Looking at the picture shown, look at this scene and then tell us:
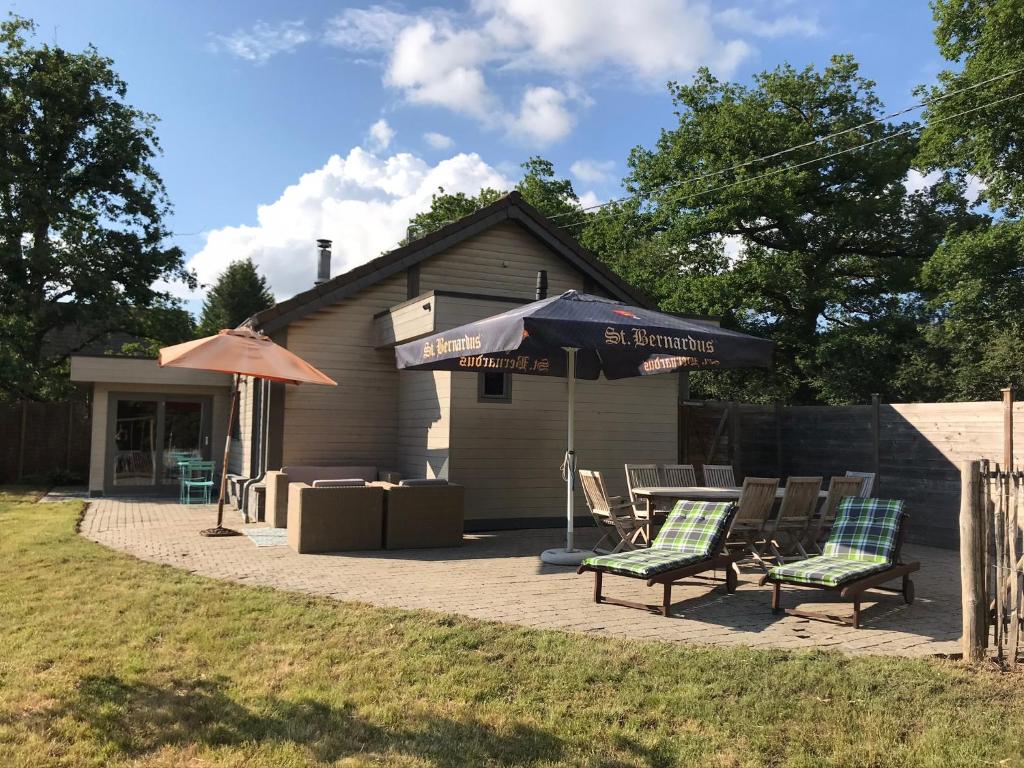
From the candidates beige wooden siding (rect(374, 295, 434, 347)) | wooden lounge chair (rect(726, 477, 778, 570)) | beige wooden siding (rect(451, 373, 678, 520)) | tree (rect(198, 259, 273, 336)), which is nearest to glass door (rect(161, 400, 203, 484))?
beige wooden siding (rect(374, 295, 434, 347))

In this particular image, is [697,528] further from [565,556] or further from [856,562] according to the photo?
[565,556]

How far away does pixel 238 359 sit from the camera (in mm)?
9531

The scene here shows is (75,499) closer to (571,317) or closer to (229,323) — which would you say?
(571,317)

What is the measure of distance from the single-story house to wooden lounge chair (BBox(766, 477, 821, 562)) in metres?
3.98

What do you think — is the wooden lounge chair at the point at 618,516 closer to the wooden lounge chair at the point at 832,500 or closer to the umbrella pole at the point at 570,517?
the umbrella pole at the point at 570,517

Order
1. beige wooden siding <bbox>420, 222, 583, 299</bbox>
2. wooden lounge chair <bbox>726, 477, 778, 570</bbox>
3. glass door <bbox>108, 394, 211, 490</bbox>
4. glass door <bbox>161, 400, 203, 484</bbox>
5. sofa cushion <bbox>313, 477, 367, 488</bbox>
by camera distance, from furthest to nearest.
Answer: glass door <bbox>161, 400, 203, 484</bbox> < glass door <bbox>108, 394, 211, 490</bbox> < beige wooden siding <bbox>420, 222, 583, 299</bbox> < sofa cushion <bbox>313, 477, 367, 488</bbox> < wooden lounge chair <bbox>726, 477, 778, 570</bbox>

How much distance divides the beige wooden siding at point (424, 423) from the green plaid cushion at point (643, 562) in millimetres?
4802

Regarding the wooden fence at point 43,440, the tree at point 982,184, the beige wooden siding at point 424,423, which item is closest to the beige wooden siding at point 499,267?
the beige wooden siding at point 424,423

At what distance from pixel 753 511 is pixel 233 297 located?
4304 centimetres

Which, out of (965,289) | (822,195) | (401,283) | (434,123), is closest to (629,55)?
(434,123)

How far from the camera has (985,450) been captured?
9.80 m

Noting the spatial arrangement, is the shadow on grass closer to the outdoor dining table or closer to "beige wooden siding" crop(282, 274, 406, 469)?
the outdoor dining table

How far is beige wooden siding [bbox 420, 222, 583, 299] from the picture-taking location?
523 inches

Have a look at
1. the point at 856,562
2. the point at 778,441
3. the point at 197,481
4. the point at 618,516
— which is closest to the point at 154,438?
the point at 197,481
